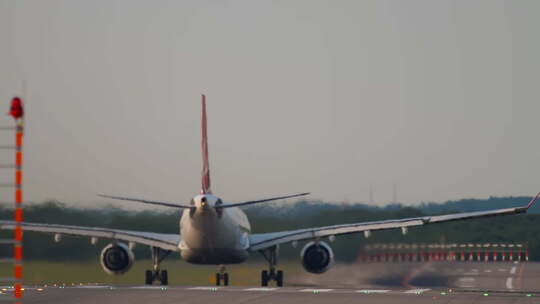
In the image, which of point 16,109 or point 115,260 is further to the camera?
point 115,260

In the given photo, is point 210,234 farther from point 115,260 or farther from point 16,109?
point 16,109

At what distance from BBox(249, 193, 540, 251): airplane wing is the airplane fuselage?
161 centimetres

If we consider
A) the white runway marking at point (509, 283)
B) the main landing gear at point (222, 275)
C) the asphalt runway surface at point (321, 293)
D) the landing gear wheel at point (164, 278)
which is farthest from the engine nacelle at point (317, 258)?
the white runway marking at point (509, 283)

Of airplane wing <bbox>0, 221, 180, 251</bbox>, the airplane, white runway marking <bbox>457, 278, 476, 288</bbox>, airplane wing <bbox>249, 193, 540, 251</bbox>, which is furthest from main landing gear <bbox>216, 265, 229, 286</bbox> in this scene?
white runway marking <bbox>457, 278, 476, 288</bbox>

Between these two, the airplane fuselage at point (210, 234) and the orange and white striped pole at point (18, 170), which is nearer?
the orange and white striped pole at point (18, 170)

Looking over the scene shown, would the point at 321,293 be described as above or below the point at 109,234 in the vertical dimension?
below

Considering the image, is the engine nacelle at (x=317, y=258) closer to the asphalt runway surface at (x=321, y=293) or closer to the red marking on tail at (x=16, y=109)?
the asphalt runway surface at (x=321, y=293)

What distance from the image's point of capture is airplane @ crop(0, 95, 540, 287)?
1703 inches

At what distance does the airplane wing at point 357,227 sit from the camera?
144 ft

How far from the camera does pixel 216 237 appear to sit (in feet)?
144

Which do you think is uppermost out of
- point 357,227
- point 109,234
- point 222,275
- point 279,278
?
point 109,234

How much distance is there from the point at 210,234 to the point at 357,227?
21.8 feet

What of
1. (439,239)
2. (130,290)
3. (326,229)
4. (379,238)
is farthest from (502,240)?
(130,290)

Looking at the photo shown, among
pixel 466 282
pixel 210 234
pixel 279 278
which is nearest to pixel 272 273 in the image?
pixel 279 278
